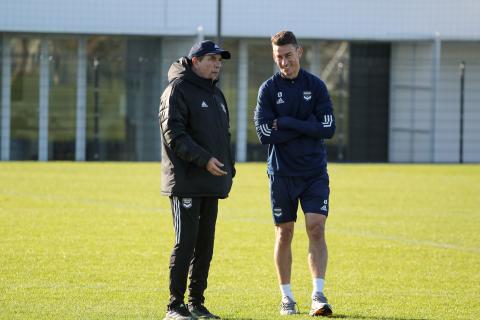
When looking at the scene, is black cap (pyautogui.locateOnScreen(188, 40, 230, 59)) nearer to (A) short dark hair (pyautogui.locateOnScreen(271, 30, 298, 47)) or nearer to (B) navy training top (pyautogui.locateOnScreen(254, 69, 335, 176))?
(A) short dark hair (pyautogui.locateOnScreen(271, 30, 298, 47))

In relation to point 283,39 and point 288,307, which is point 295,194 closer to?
point 288,307

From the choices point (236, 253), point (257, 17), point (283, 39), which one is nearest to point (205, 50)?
point (283, 39)

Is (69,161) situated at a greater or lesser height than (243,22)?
lesser

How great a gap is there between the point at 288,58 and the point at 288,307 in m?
1.88

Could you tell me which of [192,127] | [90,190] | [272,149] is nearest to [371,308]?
[272,149]

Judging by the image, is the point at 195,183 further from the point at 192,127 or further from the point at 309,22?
the point at 309,22

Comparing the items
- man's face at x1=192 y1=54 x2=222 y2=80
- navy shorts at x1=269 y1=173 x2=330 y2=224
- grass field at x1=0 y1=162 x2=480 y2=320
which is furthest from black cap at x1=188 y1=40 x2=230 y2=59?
grass field at x1=0 y1=162 x2=480 y2=320

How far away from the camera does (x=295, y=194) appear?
9.47 metres

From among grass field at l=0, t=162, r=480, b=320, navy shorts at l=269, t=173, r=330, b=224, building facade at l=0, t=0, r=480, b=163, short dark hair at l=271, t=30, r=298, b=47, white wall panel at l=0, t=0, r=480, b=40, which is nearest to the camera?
short dark hair at l=271, t=30, r=298, b=47

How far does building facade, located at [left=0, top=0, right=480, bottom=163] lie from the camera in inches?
1542

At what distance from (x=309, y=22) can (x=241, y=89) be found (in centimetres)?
322

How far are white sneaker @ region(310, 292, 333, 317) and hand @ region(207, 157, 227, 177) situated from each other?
1.27 m

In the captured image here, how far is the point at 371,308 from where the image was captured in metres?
9.73

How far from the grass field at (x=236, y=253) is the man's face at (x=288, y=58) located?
1854 mm
